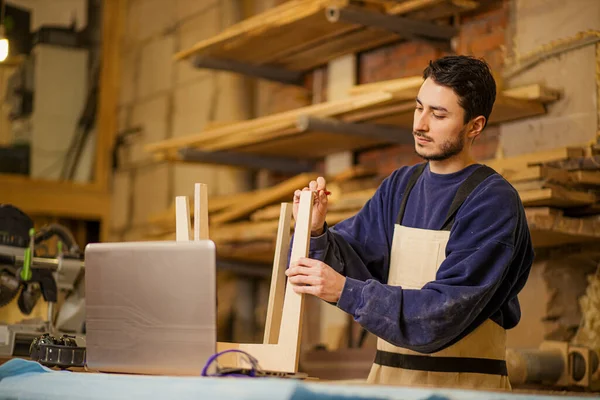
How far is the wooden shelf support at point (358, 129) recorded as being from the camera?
4023mm

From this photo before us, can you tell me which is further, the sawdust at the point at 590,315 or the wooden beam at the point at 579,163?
the sawdust at the point at 590,315

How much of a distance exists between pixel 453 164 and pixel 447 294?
463mm

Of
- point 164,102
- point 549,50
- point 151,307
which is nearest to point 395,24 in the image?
point 549,50

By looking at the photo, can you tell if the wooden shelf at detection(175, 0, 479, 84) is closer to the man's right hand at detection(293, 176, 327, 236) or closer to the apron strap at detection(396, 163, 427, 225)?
the apron strap at detection(396, 163, 427, 225)

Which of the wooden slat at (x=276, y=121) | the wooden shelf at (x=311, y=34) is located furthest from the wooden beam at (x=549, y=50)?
the wooden slat at (x=276, y=121)

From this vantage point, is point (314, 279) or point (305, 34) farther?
point (305, 34)

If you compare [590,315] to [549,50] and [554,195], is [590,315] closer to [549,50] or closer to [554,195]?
[554,195]

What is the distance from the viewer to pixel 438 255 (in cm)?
245

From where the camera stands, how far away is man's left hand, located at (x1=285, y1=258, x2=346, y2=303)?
85.2 inches

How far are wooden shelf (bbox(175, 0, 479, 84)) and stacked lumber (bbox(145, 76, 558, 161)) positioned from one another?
1.03ft

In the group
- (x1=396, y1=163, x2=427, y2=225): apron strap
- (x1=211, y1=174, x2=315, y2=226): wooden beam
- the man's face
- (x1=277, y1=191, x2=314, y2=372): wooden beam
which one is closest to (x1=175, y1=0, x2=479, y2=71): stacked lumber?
(x1=211, y1=174, x2=315, y2=226): wooden beam

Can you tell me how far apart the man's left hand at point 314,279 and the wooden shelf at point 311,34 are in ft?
6.77

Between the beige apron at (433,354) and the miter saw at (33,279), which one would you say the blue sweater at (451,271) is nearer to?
the beige apron at (433,354)

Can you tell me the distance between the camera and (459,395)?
5.36 feet
